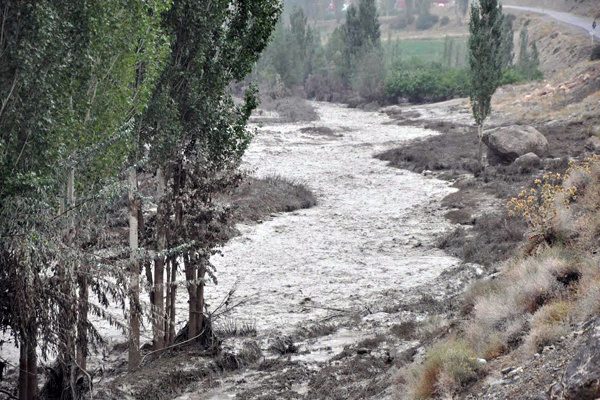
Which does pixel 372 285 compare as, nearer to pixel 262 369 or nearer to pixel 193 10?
pixel 262 369

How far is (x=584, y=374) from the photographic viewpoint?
630 centimetres

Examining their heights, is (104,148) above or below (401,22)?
below

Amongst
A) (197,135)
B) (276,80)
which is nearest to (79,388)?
(197,135)

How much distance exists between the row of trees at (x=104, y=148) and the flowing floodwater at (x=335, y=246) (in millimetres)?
3537

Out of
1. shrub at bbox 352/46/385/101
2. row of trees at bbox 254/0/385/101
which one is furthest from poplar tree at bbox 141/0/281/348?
row of trees at bbox 254/0/385/101

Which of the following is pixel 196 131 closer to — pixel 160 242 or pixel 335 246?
pixel 160 242

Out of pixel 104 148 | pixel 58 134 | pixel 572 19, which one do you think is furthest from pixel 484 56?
pixel 572 19

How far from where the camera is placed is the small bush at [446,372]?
8367 mm

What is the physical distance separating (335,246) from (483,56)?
17.3 metres

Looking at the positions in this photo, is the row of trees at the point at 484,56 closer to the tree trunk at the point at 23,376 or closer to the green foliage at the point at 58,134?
the green foliage at the point at 58,134

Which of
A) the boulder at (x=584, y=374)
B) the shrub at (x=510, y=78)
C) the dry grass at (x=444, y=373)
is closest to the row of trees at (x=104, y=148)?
the dry grass at (x=444, y=373)

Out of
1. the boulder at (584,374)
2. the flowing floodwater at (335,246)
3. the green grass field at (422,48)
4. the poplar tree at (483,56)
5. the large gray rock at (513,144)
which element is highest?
the green grass field at (422,48)

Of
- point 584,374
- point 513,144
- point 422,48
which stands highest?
point 422,48

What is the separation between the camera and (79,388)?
10922 millimetres
